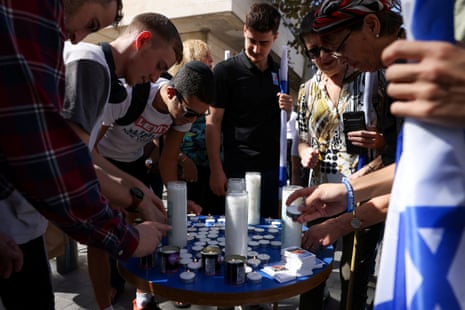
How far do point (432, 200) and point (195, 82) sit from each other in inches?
58.9

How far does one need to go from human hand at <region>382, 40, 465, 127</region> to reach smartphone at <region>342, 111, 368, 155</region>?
1.47 meters

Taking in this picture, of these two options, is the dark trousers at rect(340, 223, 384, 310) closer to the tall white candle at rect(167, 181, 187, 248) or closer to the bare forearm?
the bare forearm

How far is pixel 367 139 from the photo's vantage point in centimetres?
204

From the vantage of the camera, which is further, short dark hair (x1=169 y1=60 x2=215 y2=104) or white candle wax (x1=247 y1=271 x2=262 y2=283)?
short dark hair (x1=169 y1=60 x2=215 y2=104)

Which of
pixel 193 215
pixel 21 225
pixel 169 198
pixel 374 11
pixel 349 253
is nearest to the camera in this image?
pixel 21 225

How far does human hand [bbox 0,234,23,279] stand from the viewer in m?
0.99

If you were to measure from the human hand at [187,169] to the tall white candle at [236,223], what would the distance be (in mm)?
1389

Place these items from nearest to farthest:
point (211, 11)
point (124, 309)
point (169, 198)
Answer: point (169, 198) → point (124, 309) → point (211, 11)

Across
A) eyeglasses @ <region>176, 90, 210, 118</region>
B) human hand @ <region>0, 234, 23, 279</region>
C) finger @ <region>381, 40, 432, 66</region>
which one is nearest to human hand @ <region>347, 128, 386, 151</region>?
eyeglasses @ <region>176, 90, 210, 118</region>

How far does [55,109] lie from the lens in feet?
2.47

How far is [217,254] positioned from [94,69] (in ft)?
2.66

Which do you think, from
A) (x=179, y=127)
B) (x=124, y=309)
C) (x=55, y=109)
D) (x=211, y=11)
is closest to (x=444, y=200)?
(x=55, y=109)

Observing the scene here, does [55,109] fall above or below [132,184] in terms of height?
above

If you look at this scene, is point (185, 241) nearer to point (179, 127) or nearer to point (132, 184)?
point (132, 184)
